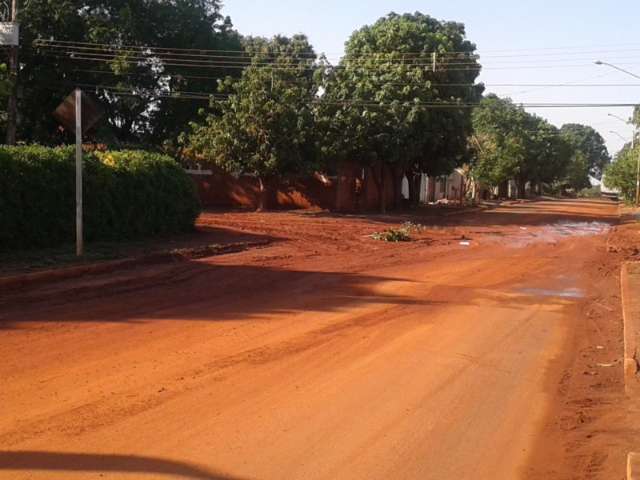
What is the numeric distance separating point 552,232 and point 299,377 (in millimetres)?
26896

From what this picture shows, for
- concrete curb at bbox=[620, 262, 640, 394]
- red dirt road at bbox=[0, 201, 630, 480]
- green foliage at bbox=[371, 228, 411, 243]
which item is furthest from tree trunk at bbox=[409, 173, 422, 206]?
red dirt road at bbox=[0, 201, 630, 480]

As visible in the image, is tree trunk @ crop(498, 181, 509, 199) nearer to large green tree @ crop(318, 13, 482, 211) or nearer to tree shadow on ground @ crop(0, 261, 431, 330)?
large green tree @ crop(318, 13, 482, 211)

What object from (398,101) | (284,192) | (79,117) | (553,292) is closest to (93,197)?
(79,117)

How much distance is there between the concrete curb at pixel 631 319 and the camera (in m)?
8.41

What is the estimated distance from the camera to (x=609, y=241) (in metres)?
28.0

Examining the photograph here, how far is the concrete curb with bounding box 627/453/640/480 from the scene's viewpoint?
5125 mm

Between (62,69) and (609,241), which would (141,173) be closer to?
(609,241)

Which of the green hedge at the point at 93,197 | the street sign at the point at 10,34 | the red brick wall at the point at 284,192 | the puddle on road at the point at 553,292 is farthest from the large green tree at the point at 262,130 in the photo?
the puddle on road at the point at 553,292

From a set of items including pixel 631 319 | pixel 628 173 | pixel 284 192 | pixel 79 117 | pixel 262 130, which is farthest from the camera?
pixel 628 173

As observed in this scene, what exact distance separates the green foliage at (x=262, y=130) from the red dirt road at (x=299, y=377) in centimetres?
2004

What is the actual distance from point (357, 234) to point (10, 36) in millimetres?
14662

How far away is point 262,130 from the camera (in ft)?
116

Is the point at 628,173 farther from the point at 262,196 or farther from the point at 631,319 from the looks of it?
the point at 631,319

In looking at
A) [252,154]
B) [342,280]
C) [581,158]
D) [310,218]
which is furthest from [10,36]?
[581,158]
